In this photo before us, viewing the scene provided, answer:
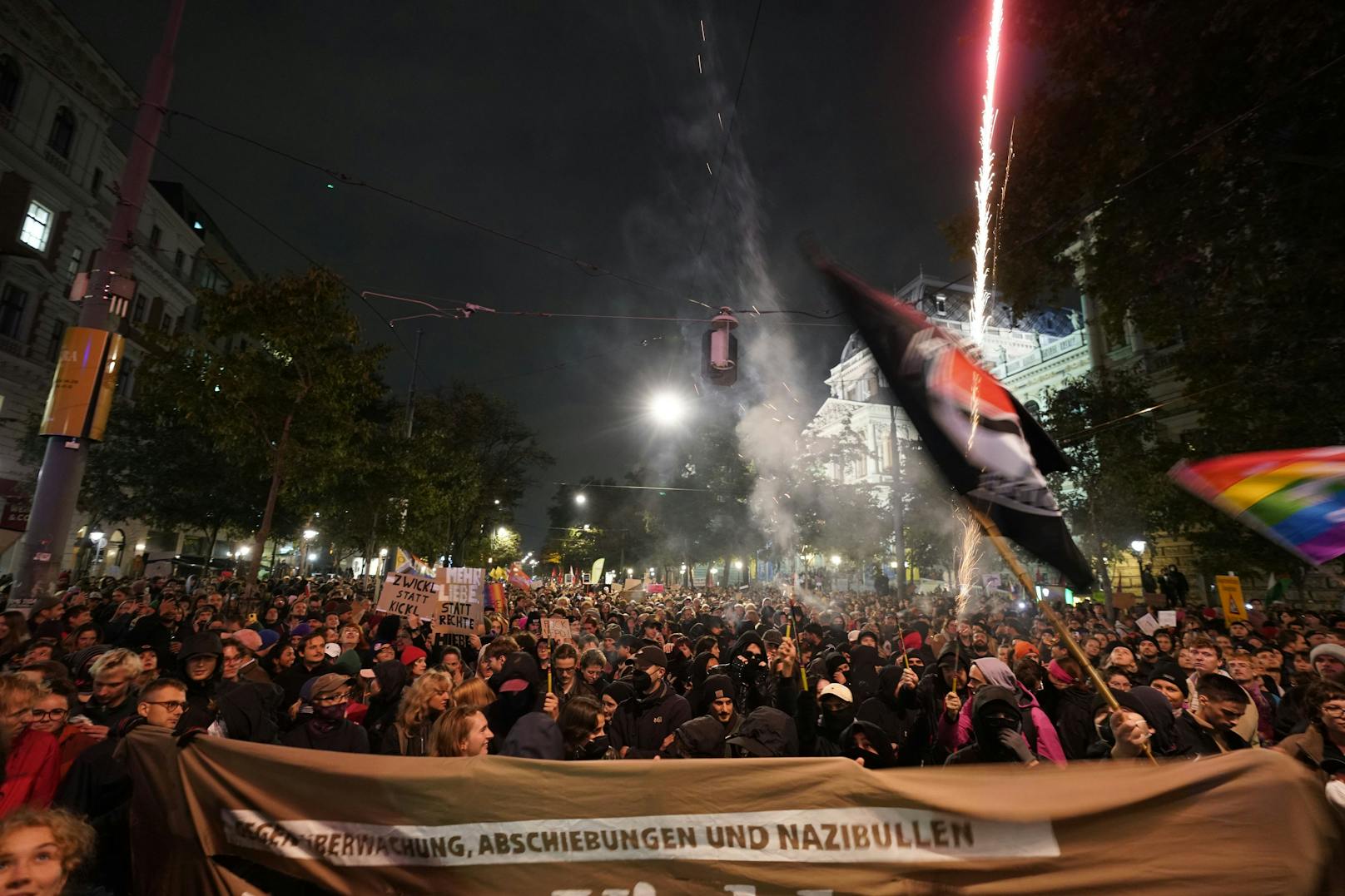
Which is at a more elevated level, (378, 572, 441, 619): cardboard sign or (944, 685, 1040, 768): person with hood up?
(378, 572, 441, 619): cardboard sign

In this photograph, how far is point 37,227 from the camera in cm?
2739

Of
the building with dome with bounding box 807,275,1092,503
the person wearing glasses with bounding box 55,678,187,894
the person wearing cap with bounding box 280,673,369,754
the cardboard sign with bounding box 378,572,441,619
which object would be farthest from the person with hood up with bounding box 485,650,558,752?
the building with dome with bounding box 807,275,1092,503

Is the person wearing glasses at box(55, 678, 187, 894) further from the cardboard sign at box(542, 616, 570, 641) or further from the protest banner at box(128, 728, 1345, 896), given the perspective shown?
the cardboard sign at box(542, 616, 570, 641)

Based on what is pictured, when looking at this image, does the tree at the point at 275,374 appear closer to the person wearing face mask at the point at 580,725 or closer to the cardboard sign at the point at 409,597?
the cardboard sign at the point at 409,597

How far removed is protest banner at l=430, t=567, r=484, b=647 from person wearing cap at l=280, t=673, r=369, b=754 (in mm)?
6531

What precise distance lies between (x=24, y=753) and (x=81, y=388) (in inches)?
352

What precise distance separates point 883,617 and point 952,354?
55.7 ft

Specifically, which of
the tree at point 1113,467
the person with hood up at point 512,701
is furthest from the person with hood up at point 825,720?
the tree at point 1113,467

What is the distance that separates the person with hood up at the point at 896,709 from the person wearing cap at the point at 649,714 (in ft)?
5.84

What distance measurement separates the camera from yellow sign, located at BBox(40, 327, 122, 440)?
9898 mm

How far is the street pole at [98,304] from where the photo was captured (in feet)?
31.0

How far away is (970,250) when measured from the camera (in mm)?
17531

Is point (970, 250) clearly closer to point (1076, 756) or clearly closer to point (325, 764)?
point (1076, 756)

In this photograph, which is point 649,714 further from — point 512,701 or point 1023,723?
point 1023,723
